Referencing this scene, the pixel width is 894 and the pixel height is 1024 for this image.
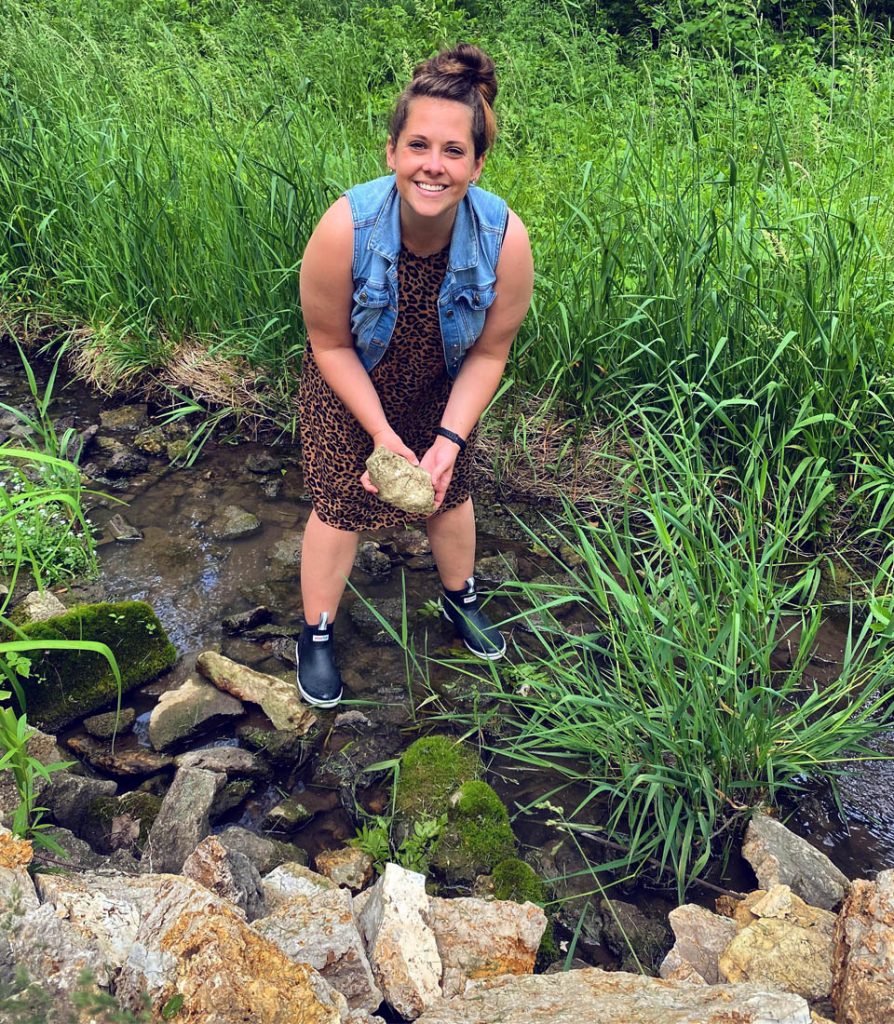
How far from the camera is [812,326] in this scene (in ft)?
9.80

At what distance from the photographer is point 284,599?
2.94 metres

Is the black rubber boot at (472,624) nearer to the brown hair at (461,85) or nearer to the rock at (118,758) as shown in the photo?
the rock at (118,758)

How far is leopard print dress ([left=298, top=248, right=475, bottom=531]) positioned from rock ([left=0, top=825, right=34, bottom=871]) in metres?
1.22

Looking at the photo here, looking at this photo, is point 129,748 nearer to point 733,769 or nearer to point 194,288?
point 733,769

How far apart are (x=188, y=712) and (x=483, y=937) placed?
1.11m

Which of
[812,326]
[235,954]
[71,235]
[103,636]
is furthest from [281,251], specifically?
[235,954]

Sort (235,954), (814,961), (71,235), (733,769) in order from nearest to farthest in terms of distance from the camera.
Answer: (235,954) → (814,961) → (733,769) → (71,235)

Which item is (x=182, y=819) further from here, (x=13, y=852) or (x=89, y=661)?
(x=89, y=661)

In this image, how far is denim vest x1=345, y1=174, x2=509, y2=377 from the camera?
6.91ft

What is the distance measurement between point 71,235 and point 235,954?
3704 millimetres

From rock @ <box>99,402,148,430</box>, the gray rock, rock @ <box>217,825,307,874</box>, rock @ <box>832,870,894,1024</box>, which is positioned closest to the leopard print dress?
the gray rock

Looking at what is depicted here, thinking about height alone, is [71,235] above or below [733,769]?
above

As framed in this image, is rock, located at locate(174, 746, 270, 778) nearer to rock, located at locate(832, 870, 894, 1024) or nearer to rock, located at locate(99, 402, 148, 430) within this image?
rock, located at locate(832, 870, 894, 1024)

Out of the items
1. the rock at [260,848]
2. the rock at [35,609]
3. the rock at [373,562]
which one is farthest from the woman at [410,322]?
the rock at [35,609]
